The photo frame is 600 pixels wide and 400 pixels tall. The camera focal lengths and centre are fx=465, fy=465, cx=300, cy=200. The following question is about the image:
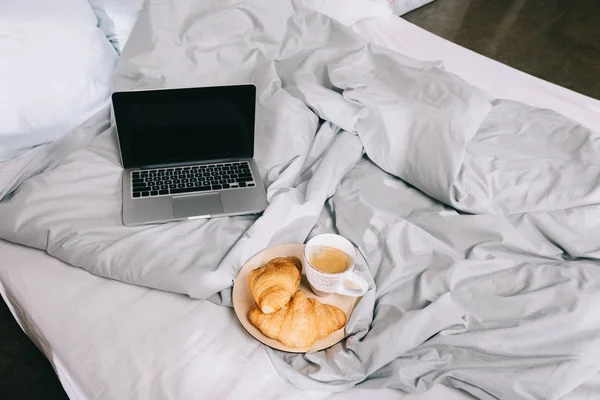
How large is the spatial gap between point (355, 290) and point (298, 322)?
11cm

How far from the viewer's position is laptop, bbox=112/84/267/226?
0.90m

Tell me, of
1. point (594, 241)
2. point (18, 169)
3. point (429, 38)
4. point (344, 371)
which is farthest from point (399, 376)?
point (429, 38)

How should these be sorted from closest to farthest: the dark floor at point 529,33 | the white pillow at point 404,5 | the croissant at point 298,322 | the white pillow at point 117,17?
the croissant at point 298,322 → the white pillow at point 117,17 → the white pillow at point 404,5 → the dark floor at point 529,33

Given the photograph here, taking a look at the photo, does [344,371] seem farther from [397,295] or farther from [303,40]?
[303,40]

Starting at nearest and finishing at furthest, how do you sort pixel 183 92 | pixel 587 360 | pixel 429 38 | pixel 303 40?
pixel 587 360 < pixel 183 92 < pixel 303 40 < pixel 429 38

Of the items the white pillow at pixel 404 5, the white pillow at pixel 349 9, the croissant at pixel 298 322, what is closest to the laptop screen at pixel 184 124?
the croissant at pixel 298 322

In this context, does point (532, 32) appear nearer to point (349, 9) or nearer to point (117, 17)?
point (349, 9)

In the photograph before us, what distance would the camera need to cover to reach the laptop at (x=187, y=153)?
0.90 m

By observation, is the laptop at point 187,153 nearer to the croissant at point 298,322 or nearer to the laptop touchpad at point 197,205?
the laptop touchpad at point 197,205

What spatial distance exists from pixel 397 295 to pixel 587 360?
11.5 inches

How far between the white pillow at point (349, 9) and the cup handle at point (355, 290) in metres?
1.05

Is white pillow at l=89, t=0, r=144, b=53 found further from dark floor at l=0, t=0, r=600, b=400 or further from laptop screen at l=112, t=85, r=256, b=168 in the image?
dark floor at l=0, t=0, r=600, b=400

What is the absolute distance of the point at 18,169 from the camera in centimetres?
102

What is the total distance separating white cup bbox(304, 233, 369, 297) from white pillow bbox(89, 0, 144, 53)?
33.4 inches
